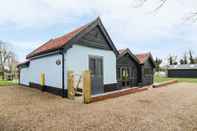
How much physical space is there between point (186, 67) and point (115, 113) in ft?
138

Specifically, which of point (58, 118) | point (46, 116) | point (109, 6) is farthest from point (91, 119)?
point (109, 6)

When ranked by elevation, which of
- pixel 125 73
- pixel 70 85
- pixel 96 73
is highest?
pixel 96 73

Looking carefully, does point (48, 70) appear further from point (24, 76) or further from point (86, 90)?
point (24, 76)

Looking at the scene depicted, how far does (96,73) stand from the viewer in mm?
12562

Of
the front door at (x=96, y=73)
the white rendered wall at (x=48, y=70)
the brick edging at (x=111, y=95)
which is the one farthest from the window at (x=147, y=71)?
the white rendered wall at (x=48, y=70)

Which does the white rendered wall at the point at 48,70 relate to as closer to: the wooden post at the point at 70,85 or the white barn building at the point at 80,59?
the white barn building at the point at 80,59

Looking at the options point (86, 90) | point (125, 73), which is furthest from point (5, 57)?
point (86, 90)

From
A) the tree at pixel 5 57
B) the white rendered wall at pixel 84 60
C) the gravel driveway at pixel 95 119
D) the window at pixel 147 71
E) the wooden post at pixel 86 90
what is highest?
the tree at pixel 5 57

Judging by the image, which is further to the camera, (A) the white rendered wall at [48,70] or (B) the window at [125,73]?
(B) the window at [125,73]

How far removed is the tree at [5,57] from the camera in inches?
1553

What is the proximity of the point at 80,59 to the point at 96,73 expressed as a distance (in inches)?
65.2

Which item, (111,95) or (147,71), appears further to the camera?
(147,71)

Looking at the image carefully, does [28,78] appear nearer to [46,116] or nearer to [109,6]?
[46,116]

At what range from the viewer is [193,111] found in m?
7.36
